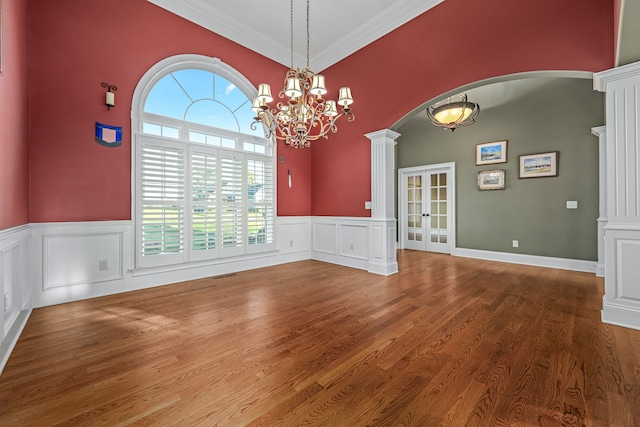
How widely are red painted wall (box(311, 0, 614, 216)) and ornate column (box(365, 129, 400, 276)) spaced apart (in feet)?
0.59

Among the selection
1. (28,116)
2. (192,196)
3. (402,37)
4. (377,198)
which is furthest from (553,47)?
(28,116)

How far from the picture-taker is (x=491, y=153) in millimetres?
5383

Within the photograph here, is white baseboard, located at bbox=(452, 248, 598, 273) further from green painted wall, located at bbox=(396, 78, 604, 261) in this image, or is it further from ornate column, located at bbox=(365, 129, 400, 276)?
ornate column, located at bbox=(365, 129, 400, 276)

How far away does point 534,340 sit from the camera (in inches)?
80.6

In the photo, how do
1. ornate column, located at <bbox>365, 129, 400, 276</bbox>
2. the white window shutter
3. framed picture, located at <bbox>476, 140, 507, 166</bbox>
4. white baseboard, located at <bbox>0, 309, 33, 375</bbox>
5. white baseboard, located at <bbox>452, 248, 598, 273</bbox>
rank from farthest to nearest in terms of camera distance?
framed picture, located at <bbox>476, 140, 507, 166</bbox> → white baseboard, located at <bbox>452, 248, 598, 273</bbox> → ornate column, located at <bbox>365, 129, 400, 276</bbox> → the white window shutter → white baseboard, located at <bbox>0, 309, 33, 375</bbox>

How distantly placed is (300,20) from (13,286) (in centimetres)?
459

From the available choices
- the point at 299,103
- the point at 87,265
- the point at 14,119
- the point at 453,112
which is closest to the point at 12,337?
the point at 87,265

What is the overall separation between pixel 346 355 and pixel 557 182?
16.7ft

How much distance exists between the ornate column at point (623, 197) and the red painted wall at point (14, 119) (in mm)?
4874

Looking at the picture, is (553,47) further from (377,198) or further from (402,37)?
(377,198)

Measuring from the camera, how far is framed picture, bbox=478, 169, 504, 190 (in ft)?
17.2

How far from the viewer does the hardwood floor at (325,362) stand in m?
1.32

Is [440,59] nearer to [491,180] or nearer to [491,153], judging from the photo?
[491,153]

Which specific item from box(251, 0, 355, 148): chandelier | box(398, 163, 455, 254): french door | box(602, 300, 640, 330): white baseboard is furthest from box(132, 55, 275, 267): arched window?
box(602, 300, 640, 330): white baseboard
